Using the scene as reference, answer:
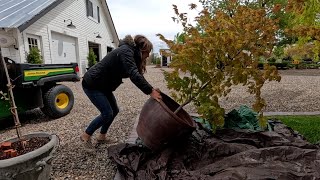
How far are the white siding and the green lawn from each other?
9185mm

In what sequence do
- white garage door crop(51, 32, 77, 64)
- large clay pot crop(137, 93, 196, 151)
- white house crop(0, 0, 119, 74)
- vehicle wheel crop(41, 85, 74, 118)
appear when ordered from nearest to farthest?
large clay pot crop(137, 93, 196, 151) → vehicle wheel crop(41, 85, 74, 118) → white house crop(0, 0, 119, 74) → white garage door crop(51, 32, 77, 64)

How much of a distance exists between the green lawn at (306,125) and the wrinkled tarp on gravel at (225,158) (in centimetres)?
60

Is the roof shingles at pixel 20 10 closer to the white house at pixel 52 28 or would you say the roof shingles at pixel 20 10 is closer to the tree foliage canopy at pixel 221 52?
the white house at pixel 52 28

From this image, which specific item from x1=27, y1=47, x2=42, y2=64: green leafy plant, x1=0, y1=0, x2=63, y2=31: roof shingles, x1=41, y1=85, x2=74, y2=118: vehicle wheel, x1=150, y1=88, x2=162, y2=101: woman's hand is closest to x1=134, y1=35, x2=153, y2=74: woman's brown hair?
x1=150, y1=88, x2=162, y2=101: woman's hand

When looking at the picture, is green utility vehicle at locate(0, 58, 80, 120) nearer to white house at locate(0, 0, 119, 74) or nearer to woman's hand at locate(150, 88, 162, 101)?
white house at locate(0, 0, 119, 74)

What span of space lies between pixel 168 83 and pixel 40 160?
158cm

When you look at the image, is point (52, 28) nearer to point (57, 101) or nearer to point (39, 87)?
point (57, 101)

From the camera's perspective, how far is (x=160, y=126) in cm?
285

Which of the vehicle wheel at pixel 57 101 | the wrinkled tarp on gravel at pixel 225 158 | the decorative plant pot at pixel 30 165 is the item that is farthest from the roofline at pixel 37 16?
the decorative plant pot at pixel 30 165

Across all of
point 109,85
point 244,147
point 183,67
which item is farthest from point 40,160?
point 244,147

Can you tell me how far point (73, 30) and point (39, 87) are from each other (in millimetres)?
9241

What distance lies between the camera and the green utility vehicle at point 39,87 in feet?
15.3

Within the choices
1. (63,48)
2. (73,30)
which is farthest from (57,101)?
(73,30)

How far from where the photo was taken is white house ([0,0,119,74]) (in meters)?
9.38
